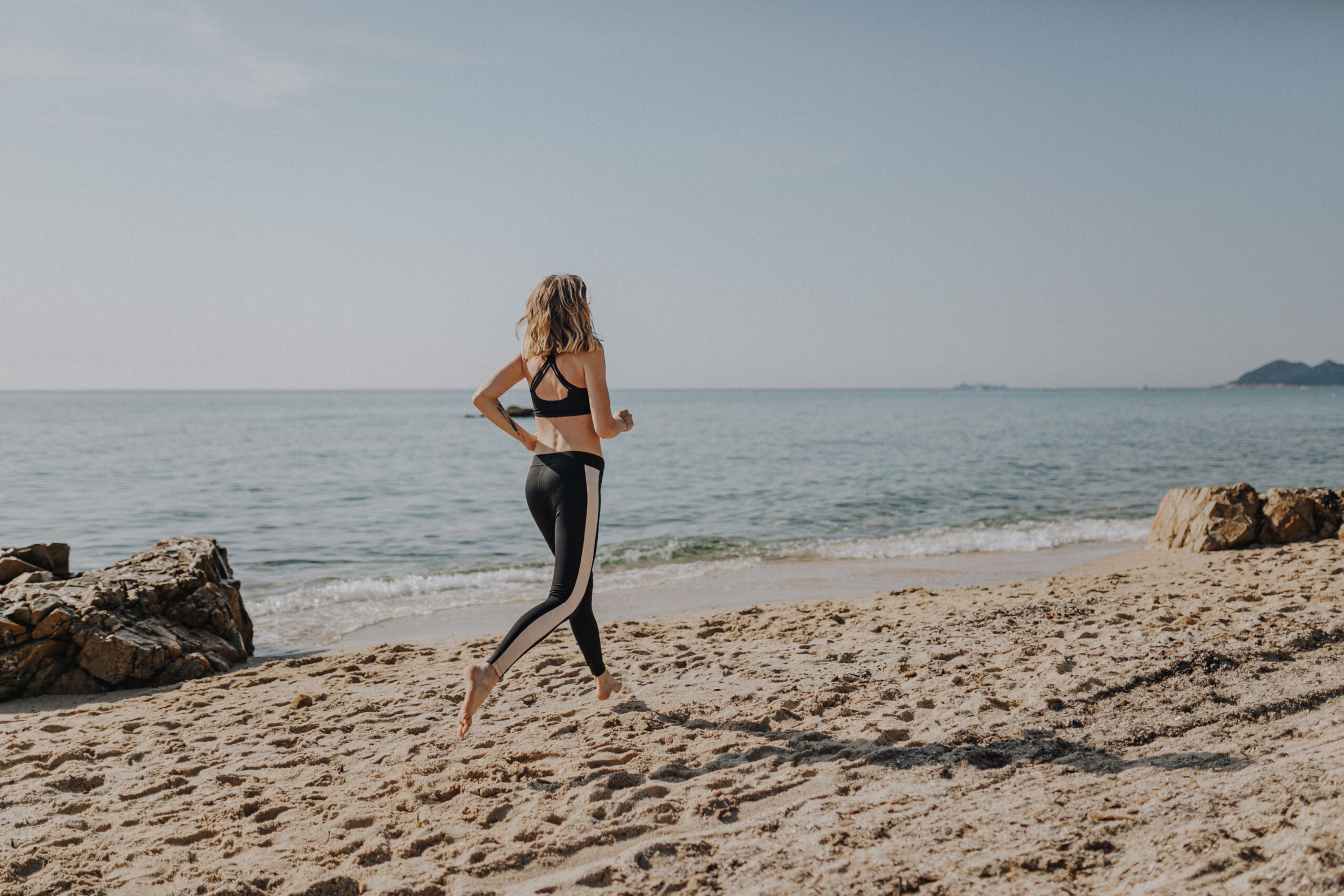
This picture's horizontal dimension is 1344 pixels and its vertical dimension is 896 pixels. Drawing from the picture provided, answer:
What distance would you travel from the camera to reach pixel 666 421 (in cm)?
5916

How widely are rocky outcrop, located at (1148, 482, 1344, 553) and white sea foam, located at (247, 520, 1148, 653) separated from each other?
101 inches

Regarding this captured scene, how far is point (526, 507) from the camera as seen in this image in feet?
56.9

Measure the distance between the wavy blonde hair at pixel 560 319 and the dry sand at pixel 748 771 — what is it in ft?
6.56

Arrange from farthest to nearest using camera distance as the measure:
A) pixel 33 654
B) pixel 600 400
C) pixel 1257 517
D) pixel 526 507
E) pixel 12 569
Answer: pixel 526 507, pixel 1257 517, pixel 12 569, pixel 33 654, pixel 600 400

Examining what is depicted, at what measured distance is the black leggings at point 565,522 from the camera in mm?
3938

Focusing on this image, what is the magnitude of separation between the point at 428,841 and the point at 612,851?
73 centimetres

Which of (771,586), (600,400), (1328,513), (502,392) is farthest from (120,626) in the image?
(1328,513)

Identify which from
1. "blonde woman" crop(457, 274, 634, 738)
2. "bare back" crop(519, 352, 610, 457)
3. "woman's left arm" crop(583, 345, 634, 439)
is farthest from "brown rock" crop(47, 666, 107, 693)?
"woman's left arm" crop(583, 345, 634, 439)

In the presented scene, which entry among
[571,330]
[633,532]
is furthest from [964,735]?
[633,532]

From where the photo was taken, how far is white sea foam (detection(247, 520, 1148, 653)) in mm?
8633

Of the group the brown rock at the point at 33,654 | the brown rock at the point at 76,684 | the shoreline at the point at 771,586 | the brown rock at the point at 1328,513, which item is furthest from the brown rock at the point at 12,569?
the brown rock at the point at 1328,513

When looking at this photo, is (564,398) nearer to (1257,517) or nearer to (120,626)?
(120,626)

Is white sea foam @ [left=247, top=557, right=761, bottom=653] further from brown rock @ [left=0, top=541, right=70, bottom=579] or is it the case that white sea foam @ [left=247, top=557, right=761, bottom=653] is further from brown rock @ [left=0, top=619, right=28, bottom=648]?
brown rock @ [left=0, top=619, right=28, bottom=648]

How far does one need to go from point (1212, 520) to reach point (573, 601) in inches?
347
